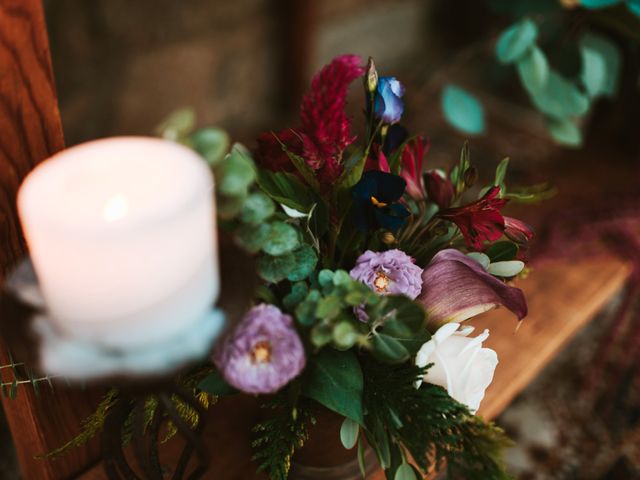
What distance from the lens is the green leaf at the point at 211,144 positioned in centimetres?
43

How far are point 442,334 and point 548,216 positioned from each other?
2.66ft

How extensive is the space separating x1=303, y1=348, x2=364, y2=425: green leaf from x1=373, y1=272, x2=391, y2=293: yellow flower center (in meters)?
0.07

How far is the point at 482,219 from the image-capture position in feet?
1.90

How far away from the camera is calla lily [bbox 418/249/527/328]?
56cm

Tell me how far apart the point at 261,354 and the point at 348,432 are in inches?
5.8

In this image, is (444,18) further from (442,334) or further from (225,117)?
(442,334)

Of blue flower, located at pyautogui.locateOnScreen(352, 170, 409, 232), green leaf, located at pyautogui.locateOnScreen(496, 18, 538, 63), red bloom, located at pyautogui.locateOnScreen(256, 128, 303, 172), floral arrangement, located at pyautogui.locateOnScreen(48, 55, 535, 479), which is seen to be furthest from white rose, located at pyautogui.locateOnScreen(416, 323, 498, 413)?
green leaf, located at pyautogui.locateOnScreen(496, 18, 538, 63)

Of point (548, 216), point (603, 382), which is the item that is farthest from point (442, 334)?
point (603, 382)

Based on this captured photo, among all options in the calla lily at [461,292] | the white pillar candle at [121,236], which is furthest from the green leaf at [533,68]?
the white pillar candle at [121,236]

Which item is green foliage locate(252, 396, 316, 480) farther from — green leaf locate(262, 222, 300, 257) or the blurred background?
the blurred background

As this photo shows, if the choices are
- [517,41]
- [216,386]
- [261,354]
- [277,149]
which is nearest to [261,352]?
[261,354]

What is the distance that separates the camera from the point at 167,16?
1.75 meters

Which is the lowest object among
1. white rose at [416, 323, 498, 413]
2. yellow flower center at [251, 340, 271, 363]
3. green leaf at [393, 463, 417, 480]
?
green leaf at [393, 463, 417, 480]

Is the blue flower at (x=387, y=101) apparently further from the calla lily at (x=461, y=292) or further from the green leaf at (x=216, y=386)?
the green leaf at (x=216, y=386)
